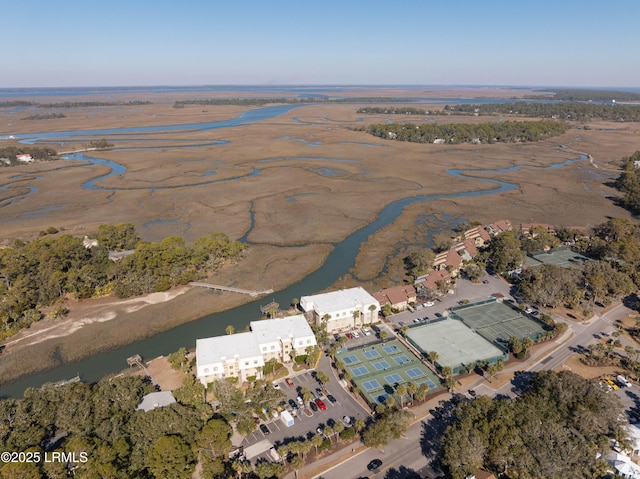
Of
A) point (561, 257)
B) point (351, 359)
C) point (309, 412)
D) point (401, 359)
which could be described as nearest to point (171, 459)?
point (309, 412)

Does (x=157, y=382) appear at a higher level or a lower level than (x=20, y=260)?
lower

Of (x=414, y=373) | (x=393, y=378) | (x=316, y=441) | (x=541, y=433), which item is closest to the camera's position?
(x=541, y=433)

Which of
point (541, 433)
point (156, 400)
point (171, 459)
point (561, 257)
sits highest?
point (561, 257)

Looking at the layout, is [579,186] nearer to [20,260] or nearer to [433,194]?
[433,194]

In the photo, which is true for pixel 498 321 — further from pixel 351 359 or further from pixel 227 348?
pixel 227 348

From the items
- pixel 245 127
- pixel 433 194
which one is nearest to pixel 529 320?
pixel 433 194

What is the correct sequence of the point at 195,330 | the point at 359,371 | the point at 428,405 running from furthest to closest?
the point at 195,330 < the point at 359,371 < the point at 428,405
